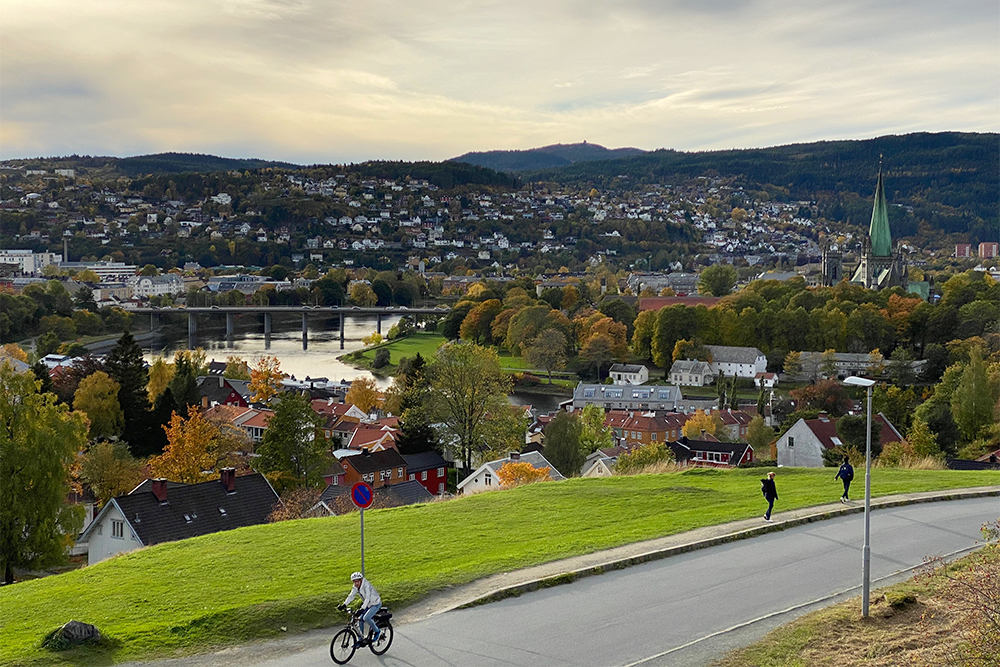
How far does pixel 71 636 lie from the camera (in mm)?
7676

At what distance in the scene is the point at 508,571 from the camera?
9.61 meters

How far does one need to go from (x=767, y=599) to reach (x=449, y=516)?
5.04 m

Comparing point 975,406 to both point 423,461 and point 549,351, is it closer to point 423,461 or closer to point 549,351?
point 423,461

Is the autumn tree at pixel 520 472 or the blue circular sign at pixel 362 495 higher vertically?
the blue circular sign at pixel 362 495

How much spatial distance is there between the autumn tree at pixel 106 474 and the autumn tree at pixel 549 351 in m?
35.0

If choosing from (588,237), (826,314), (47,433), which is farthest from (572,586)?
(588,237)

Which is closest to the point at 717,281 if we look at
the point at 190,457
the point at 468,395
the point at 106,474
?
the point at 468,395

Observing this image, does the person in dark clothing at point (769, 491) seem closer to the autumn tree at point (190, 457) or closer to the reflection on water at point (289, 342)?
the autumn tree at point (190, 457)

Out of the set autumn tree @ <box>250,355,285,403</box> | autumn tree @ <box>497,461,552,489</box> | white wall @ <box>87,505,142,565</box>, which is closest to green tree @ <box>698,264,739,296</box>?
autumn tree @ <box>250,355,285,403</box>

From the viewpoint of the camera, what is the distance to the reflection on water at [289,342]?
6169 centimetres

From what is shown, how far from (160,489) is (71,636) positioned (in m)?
12.8

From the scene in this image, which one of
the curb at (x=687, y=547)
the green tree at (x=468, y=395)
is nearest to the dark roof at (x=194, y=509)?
the green tree at (x=468, y=395)

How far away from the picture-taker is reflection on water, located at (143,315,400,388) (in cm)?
6169

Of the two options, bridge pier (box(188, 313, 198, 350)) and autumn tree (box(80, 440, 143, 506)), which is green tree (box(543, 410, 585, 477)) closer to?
autumn tree (box(80, 440, 143, 506))
